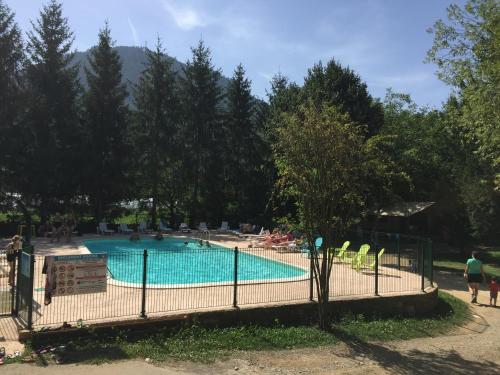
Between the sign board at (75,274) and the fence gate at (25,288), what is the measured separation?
0.37m

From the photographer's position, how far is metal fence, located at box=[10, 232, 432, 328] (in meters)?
10.1

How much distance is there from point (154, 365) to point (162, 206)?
3513cm

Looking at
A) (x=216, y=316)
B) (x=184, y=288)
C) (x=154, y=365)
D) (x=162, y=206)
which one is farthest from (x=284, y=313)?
(x=162, y=206)

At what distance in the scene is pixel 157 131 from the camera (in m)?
38.8

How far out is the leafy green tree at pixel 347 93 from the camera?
2902 cm

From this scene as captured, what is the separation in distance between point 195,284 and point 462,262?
17.7 m

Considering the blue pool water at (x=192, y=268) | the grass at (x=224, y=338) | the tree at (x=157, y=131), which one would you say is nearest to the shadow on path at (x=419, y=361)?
the grass at (x=224, y=338)

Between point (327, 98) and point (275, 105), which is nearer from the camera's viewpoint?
point (327, 98)

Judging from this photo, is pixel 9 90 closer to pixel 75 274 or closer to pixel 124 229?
pixel 124 229

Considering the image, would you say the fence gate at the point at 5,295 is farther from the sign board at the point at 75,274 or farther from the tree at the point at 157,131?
the tree at the point at 157,131

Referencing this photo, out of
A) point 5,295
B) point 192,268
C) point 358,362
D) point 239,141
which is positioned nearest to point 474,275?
point 358,362

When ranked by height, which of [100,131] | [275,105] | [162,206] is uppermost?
[275,105]

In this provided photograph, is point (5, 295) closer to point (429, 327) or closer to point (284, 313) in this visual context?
point (284, 313)

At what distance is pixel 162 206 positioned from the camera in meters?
42.9
